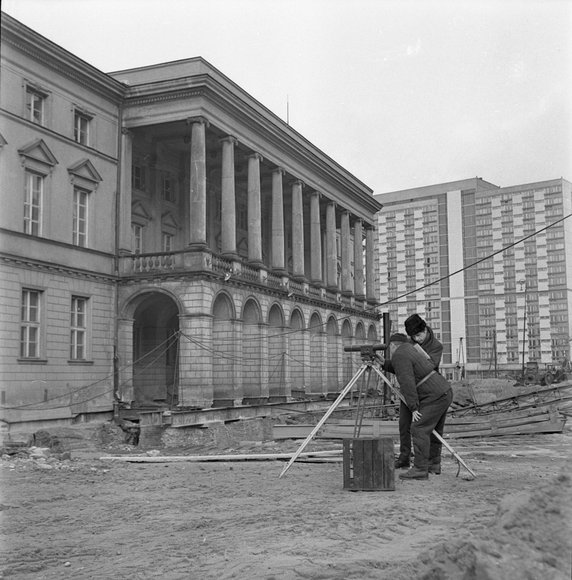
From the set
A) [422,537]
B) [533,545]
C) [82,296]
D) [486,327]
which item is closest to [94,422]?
[82,296]

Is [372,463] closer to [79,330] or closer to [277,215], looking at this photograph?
[79,330]

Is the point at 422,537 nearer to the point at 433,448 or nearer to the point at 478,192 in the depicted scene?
the point at 433,448

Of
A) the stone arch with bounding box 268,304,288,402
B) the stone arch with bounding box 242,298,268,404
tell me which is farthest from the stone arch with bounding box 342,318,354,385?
the stone arch with bounding box 242,298,268,404

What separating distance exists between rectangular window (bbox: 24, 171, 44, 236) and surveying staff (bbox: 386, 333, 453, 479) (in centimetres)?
1992

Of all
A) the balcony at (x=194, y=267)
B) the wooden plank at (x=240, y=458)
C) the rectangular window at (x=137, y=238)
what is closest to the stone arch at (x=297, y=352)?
the balcony at (x=194, y=267)

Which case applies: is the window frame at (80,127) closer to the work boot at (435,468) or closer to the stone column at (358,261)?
the work boot at (435,468)

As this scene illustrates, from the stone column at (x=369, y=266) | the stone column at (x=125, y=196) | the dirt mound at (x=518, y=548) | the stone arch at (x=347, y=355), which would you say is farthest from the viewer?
the stone column at (x=369, y=266)

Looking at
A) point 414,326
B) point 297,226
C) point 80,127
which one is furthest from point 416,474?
point 297,226

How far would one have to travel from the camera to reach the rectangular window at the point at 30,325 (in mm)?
26031

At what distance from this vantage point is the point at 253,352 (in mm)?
36500

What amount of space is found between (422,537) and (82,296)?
81.2ft

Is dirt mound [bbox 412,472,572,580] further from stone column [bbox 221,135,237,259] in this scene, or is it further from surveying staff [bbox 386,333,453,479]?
stone column [bbox 221,135,237,259]

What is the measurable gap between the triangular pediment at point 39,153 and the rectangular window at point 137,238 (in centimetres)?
740

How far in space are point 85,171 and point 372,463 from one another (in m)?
23.5
